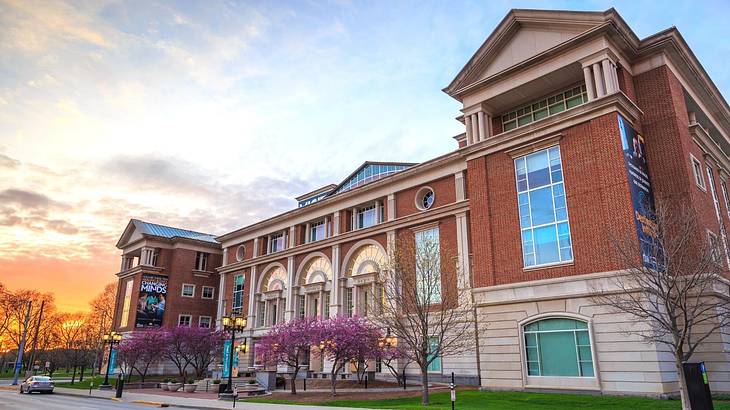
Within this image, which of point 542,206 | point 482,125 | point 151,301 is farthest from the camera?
point 151,301

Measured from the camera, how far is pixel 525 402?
68.0 ft

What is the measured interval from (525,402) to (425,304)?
19.7ft

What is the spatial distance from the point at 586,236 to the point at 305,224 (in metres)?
30.3

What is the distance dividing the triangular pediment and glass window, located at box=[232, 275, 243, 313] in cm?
3390

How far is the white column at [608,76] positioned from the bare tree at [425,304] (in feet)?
40.0

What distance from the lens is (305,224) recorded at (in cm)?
4884

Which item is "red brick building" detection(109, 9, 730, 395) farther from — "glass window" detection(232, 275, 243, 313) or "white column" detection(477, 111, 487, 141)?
"glass window" detection(232, 275, 243, 313)

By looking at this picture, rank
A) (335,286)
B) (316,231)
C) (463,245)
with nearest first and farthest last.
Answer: (463,245) < (335,286) < (316,231)

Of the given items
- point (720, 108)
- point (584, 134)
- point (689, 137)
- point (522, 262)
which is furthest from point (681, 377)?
point (720, 108)

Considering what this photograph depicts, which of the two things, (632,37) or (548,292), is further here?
(632,37)

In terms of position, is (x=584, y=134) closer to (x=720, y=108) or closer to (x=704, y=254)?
(x=704, y=254)

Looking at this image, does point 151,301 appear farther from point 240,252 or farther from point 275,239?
point 275,239

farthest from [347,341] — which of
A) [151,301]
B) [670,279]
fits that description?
[151,301]

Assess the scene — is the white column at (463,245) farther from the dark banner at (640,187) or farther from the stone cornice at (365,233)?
the dark banner at (640,187)
